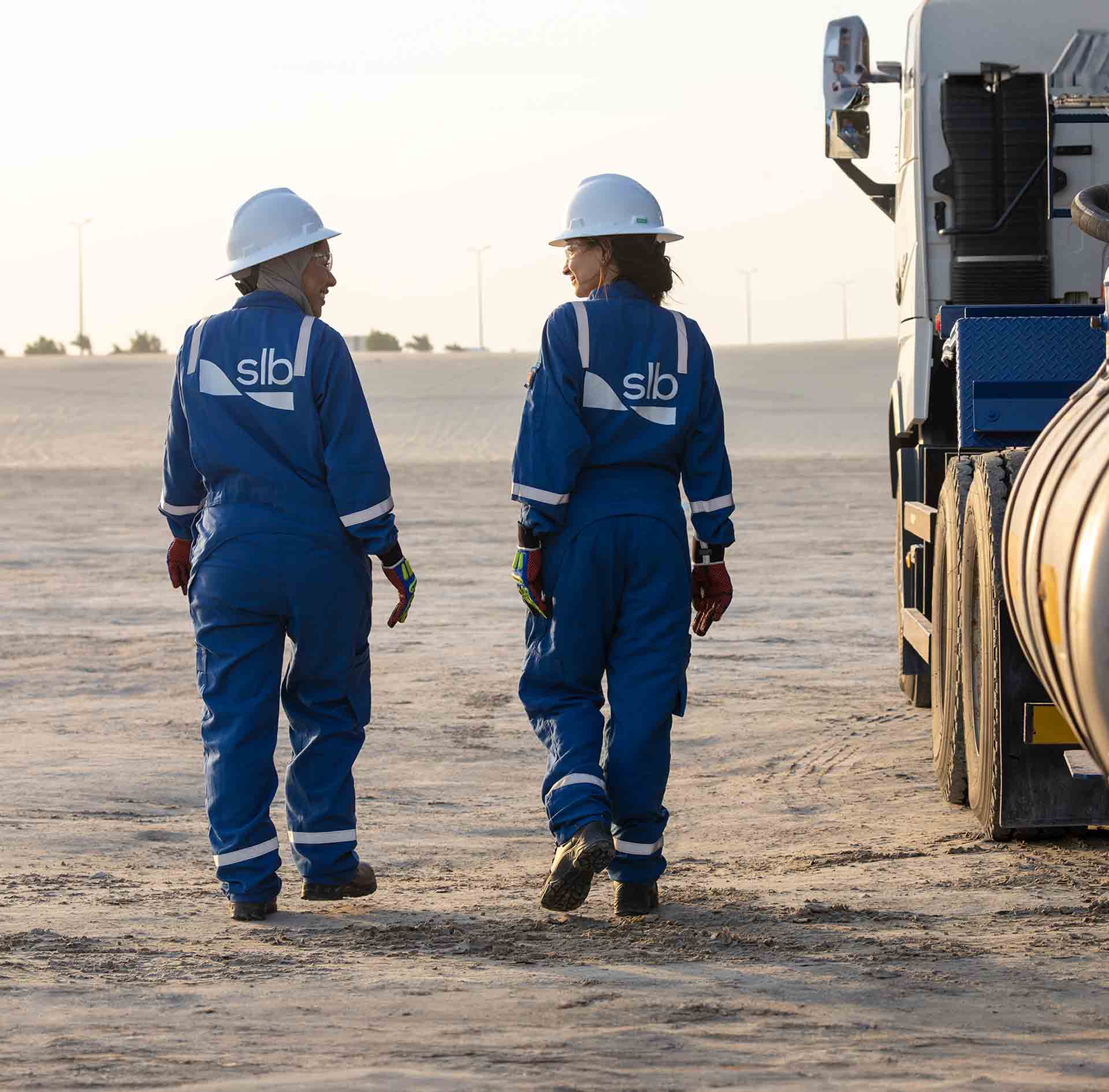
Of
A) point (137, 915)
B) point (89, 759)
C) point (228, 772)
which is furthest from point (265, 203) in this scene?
point (89, 759)

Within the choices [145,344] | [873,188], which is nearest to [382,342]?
[145,344]

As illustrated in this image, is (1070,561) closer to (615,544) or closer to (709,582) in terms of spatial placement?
(615,544)

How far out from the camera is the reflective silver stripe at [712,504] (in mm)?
5699

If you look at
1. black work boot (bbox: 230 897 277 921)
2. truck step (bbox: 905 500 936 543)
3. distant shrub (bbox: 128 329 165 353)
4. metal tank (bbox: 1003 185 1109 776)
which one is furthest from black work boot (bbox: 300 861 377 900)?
distant shrub (bbox: 128 329 165 353)

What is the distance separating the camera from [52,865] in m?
6.23

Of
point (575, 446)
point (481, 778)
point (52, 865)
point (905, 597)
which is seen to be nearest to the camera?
point (575, 446)

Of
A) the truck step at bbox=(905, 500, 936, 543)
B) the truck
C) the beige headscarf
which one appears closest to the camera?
the beige headscarf

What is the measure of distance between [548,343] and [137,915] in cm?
200

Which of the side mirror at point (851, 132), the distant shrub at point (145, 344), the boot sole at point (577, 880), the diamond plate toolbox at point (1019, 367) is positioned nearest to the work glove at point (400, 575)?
the boot sole at point (577, 880)

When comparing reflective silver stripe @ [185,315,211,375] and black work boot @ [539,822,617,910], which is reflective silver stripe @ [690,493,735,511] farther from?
reflective silver stripe @ [185,315,211,375]

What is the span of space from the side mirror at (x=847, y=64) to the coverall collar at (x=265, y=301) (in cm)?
462

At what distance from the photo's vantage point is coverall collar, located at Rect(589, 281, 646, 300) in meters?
5.68

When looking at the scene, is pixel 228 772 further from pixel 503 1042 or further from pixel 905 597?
pixel 905 597

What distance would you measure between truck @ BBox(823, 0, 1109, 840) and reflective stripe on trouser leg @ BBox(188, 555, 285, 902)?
2.20m
